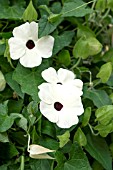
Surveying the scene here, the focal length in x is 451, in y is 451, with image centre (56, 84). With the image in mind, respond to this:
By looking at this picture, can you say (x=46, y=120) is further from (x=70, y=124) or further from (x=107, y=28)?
(x=107, y=28)

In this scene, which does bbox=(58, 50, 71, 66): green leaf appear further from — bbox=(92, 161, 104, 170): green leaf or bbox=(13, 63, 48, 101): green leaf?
bbox=(92, 161, 104, 170): green leaf

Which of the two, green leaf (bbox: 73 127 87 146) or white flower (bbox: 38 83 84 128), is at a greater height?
white flower (bbox: 38 83 84 128)

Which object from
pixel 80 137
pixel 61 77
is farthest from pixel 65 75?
pixel 80 137

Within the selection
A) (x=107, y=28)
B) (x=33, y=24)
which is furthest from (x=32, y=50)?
(x=107, y=28)

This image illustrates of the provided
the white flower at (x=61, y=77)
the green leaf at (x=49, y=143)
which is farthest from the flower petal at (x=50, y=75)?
the green leaf at (x=49, y=143)

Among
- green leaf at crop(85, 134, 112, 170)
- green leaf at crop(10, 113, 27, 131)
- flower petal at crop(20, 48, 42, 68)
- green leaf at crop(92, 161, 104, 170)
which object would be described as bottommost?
green leaf at crop(92, 161, 104, 170)

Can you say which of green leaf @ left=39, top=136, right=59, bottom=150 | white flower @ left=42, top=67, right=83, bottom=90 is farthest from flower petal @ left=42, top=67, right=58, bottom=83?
green leaf @ left=39, top=136, right=59, bottom=150

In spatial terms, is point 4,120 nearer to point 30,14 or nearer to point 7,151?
point 7,151
